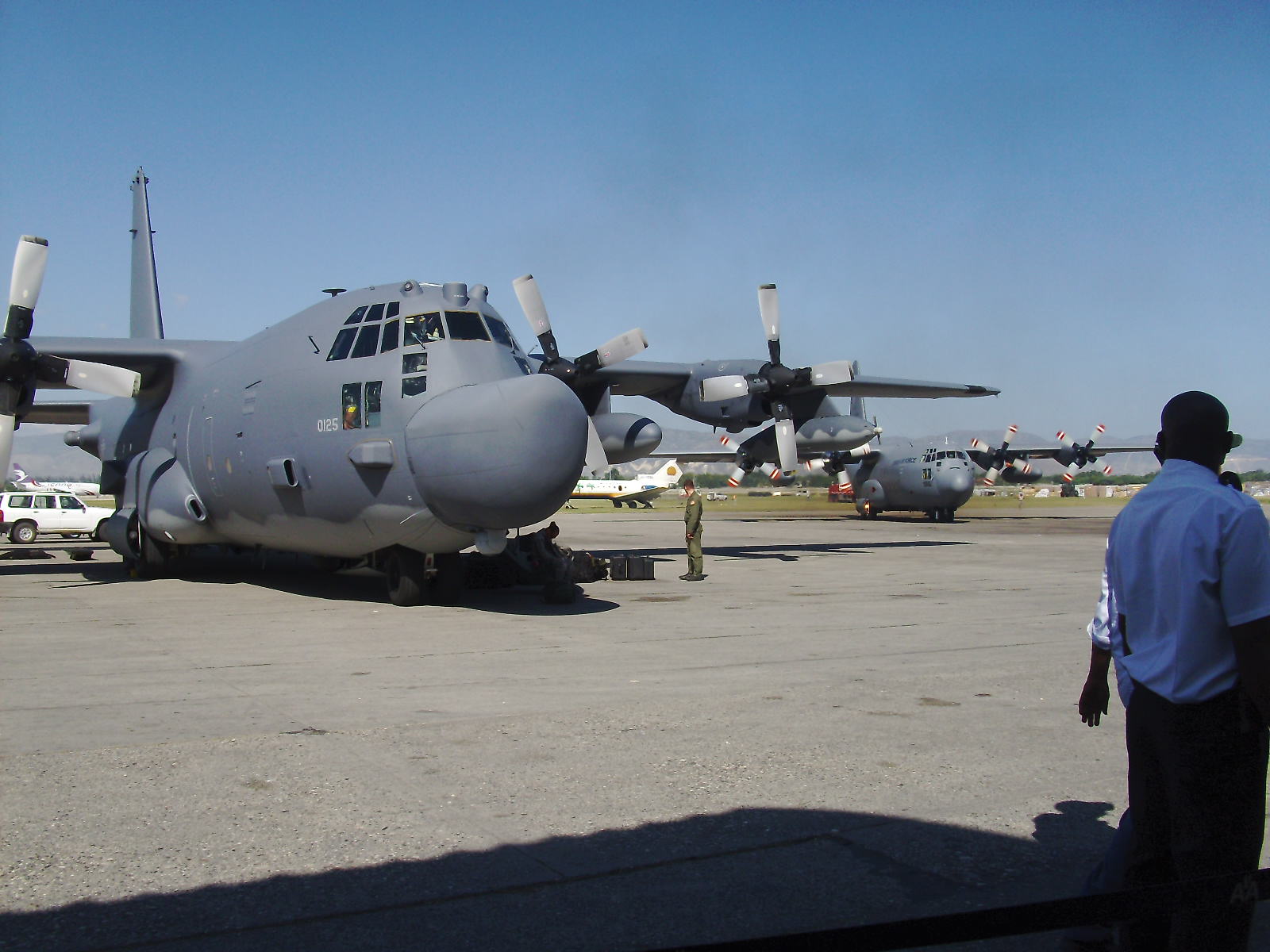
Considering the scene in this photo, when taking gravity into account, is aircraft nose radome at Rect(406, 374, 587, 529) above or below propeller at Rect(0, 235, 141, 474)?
below

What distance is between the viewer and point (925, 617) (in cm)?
1298

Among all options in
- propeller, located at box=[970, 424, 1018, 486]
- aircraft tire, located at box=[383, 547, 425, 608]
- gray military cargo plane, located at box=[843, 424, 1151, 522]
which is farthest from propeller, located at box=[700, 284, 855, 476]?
propeller, located at box=[970, 424, 1018, 486]

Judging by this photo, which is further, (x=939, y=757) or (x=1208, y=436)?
(x=939, y=757)

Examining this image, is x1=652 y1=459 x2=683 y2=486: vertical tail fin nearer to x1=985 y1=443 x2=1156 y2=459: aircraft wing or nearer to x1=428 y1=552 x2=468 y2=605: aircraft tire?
x1=985 y1=443 x2=1156 y2=459: aircraft wing

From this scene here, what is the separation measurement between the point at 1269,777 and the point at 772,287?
57.4 ft

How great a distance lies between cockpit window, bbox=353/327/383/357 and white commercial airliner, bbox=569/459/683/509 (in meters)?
60.6

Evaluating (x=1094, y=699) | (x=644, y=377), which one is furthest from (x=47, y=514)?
(x=1094, y=699)

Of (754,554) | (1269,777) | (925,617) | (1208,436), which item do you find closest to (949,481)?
(754,554)

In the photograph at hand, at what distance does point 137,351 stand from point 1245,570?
18272 millimetres

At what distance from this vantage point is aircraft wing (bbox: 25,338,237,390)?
17.5 m

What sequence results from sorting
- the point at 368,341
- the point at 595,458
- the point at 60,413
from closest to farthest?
the point at 368,341 → the point at 595,458 → the point at 60,413

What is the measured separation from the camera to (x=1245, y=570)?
3.17 meters

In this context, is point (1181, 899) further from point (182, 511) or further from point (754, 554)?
point (754, 554)

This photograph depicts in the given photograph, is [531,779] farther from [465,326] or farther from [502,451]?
[465,326]
